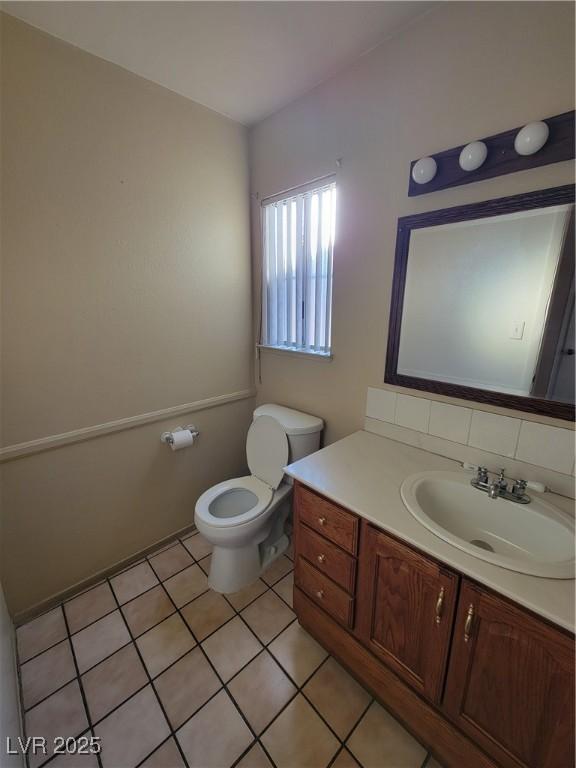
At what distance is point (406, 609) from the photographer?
987 mm

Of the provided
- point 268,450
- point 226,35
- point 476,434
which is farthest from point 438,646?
point 226,35

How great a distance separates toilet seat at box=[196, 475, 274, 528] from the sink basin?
807mm

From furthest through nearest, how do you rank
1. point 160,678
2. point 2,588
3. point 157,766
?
1. point 2,588
2. point 160,678
3. point 157,766

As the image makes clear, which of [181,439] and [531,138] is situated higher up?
[531,138]

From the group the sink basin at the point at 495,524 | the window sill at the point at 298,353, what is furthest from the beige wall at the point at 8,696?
the window sill at the point at 298,353

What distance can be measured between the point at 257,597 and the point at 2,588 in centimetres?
113

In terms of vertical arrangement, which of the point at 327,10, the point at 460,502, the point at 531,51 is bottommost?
the point at 460,502

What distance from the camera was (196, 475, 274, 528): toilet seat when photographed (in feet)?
5.02

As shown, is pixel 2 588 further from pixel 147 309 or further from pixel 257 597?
pixel 147 309

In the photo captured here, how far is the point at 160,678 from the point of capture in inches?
49.6

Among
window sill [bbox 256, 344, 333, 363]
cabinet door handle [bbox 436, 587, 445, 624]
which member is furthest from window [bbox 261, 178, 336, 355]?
cabinet door handle [bbox 436, 587, 445, 624]

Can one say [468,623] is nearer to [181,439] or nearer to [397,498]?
[397,498]

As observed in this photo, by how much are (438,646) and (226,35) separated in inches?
87.8

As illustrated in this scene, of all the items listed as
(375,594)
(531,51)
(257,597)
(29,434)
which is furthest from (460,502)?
(29,434)
